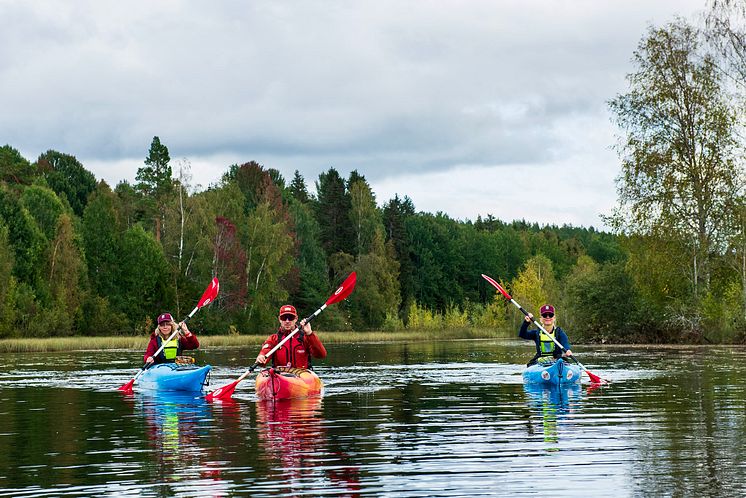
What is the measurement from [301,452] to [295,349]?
7726mm

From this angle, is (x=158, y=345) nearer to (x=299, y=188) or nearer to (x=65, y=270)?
(x=65, y=270)

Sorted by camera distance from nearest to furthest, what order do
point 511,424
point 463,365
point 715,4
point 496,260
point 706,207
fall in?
point 511,424, point 463,365, point 715,4, point 706,207, point 496,260

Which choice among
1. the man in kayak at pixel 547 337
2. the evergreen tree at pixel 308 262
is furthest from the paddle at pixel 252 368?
the evergreen tree at pixel 308 262

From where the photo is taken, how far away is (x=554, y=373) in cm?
2130

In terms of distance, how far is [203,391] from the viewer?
21.6m

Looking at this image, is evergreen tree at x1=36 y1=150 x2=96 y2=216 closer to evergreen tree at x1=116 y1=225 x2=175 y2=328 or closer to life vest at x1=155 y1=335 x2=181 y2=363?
evergreen tree at x1=116 y1=225 x2=175 y2=328

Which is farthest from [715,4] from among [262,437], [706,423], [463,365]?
[262,437]

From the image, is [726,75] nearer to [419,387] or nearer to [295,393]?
[419,387]

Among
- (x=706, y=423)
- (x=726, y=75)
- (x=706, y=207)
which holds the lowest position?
(x=706, y=423)

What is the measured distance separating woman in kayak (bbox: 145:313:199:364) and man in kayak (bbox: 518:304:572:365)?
644 cm

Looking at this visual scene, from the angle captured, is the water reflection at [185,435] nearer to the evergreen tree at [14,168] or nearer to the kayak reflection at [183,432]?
the kayak reflection at [183,432]

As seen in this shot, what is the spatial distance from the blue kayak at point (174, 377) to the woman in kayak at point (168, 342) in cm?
32

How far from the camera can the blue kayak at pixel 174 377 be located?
21.4m

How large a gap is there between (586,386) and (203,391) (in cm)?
729
